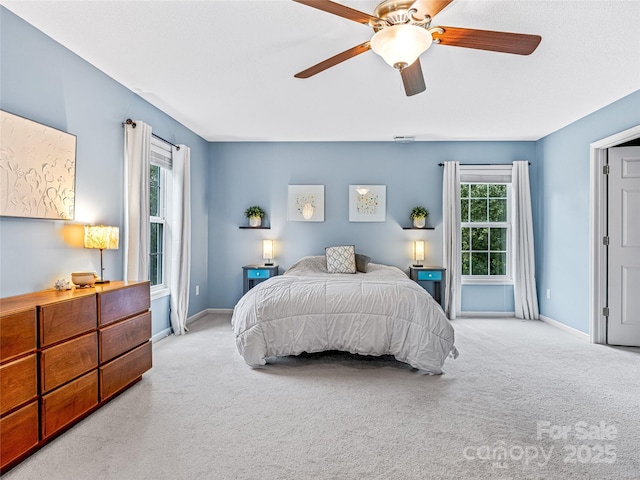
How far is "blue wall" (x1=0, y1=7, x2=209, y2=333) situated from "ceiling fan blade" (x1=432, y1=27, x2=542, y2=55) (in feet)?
8.47

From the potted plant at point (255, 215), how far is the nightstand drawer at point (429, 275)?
244 cm

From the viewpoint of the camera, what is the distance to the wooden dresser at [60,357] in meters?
1.91

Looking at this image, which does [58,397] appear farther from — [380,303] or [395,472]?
[380,303]

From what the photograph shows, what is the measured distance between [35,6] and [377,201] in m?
4.35

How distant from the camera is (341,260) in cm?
507

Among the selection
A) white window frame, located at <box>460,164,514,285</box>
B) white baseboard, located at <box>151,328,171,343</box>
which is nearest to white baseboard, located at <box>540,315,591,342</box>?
white window frame, located at <box>460,164,514,285</box>

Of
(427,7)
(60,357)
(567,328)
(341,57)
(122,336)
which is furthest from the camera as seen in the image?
(567,328)

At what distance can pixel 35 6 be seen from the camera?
7.66ft

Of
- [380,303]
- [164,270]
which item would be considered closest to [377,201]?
[380,303]

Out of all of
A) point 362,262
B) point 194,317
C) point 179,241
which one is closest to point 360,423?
point 362,262

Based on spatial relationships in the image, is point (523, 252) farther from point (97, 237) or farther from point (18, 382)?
point (18, 382)

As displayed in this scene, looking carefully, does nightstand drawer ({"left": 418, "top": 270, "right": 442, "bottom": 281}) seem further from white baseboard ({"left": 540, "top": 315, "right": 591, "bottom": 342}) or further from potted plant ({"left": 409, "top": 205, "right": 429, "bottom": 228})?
white baseboard ({"left": 540, "top": 315, "right": 591, "bottom": 342})

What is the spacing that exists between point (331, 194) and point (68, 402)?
4220 mm

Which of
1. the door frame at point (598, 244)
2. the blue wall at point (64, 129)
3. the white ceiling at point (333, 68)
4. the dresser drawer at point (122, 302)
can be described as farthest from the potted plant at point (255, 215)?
the door frame at point (598, 244)
